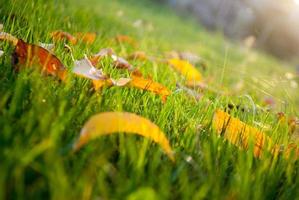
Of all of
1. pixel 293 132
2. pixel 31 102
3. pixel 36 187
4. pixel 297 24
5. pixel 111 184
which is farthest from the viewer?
pixel 297 24

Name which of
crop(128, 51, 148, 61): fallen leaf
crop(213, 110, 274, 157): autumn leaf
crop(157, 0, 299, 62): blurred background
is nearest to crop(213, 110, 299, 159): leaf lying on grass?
crop(213, 110, 274, 157): autumn leaf

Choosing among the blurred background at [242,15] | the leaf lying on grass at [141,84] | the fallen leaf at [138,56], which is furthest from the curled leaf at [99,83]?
the blurred background at [242,15]

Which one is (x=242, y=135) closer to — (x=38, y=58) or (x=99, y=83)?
(x=99, y=83)

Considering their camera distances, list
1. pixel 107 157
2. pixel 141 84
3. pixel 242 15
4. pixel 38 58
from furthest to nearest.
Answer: pixel 242 15
pixel 141 84
pixel 38 58
pixel 107 157

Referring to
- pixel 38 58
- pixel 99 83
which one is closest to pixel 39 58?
pixel 38 58

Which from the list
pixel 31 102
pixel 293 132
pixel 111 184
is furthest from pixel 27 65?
pixel 293 132

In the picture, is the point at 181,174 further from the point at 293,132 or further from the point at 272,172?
the point at 293,132
